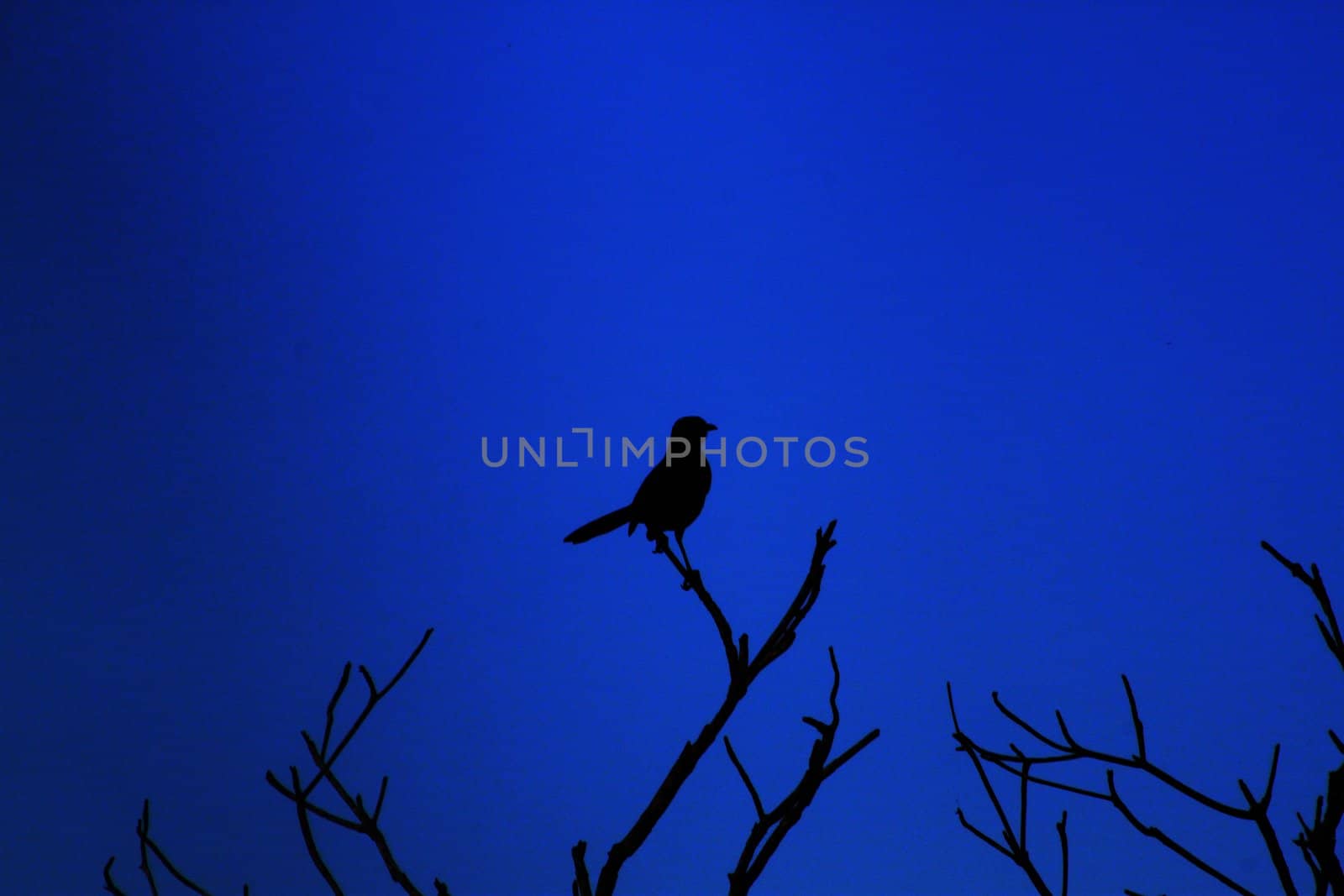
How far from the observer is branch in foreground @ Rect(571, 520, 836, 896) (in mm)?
891

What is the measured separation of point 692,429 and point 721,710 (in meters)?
2.39

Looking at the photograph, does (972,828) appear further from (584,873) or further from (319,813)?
(319,813)

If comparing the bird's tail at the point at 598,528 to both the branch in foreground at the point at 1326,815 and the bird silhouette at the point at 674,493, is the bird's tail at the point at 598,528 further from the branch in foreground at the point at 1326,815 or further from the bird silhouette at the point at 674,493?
the branch in foreground at the point at 1326,815

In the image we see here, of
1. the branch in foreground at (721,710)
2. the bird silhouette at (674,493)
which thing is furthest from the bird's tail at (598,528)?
the branch in foreground at (721,710)

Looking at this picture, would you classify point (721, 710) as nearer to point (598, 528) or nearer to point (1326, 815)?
point (1326, 815)

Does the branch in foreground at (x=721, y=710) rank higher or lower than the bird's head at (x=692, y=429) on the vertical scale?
lower

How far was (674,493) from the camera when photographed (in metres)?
3.22

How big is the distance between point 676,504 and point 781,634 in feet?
7.07

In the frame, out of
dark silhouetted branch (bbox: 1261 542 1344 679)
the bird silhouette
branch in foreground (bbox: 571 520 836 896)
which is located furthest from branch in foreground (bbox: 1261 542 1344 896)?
the bird silhouette

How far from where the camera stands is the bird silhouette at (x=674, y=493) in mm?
3227

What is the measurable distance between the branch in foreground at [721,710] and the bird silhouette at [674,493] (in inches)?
75.5

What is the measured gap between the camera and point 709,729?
98cm

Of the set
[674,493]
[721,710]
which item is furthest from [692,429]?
[721,710]

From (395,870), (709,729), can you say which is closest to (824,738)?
(709,729)
